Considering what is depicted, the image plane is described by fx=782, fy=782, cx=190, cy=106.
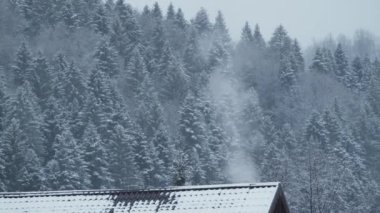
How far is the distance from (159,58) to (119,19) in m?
12.3

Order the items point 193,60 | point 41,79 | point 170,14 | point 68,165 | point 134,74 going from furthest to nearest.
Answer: point 170,14 < point 193,60 < point 134,74 < point 41,79 < point 68,165

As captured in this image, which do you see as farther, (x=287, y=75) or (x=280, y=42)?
(x=280, y=42)

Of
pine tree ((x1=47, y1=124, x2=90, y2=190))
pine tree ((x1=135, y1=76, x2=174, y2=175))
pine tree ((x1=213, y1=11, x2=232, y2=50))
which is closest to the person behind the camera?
pine tree ((x1=47, y1=124, x2=90, y2=190))

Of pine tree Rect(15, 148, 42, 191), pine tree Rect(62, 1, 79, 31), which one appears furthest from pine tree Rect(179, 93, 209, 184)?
pine tree Rect(62, 1, 79, 31)

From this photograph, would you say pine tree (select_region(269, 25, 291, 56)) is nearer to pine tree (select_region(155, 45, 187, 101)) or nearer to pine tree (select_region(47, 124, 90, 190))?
pine tree (select_region(155, 45, 187, 101))

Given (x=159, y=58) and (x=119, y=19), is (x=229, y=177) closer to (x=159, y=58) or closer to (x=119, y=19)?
(x=159, y=58)

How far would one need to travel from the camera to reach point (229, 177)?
91.6 m

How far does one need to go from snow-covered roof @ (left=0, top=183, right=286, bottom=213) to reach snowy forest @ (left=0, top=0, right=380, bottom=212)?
7.26 meters

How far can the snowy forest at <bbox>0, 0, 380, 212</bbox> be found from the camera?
7219 centimetres

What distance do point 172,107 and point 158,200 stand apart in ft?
290

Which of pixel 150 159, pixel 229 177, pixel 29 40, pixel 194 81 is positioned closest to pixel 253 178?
pixel 229 177

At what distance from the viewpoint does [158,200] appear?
24859mm

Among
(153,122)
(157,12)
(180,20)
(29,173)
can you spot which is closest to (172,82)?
(153,122)

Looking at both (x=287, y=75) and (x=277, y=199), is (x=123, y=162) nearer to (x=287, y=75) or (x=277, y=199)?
(x=277, y=199)
